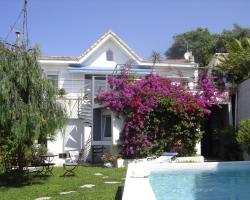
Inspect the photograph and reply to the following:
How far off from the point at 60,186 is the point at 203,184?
5.56 meters

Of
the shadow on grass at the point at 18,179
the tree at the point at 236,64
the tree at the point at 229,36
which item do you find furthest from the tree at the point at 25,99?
the tree at the point at 229,36

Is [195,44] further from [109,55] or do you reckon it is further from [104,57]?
[104,57]

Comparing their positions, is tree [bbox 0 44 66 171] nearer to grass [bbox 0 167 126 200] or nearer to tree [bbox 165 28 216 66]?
grass [bbox 0 167 126 200]

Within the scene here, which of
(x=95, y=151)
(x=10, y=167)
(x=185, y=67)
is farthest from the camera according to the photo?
(x=185, y=67)

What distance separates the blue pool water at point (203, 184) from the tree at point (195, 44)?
113ft

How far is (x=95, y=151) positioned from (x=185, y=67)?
12.5 m

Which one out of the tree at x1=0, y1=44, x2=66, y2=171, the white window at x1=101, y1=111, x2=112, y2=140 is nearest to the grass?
the tree at x1=0, y1=44, x2=66, y2=171

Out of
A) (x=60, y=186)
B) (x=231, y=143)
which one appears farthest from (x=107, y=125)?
(x=60, y=186)

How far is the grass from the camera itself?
46.1ft

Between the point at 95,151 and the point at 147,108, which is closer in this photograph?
the point at 147,108

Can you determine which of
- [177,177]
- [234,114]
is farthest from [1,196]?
[234,114]

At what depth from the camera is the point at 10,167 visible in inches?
830

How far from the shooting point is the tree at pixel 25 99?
15570mm

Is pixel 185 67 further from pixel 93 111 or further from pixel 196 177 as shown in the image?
pixel 196 177
